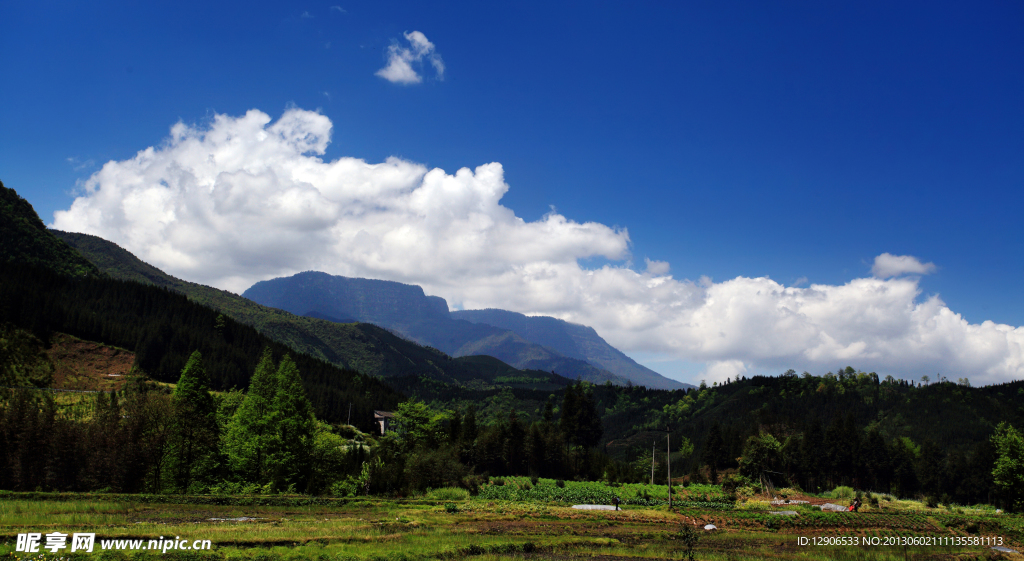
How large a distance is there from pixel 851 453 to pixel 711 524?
89184 mm

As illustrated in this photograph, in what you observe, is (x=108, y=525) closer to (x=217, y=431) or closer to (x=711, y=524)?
(x=217, y=431)

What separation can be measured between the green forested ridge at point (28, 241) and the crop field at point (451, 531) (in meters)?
175

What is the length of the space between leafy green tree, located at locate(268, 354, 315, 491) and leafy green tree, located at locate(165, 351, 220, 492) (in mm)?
7127

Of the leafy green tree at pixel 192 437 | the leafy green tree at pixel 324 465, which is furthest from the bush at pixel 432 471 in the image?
the leafy green tree at pixel 192 437

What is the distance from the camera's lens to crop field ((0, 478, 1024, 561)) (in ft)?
81.8

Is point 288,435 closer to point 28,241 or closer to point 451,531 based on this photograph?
point 451,531

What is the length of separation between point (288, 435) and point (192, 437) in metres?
8.97

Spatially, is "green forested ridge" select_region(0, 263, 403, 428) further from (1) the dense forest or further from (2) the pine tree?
(2) the pine tree

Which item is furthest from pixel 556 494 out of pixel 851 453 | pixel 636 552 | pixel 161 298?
pixel 161 298

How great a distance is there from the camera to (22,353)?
100125mm

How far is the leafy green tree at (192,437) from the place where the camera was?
53103 mm

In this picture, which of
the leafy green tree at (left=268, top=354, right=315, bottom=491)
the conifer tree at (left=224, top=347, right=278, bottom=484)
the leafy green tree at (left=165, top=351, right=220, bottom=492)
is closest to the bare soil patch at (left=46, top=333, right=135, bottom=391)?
the leafy green tree at (left=165, top=351, right=220, bottom=492)

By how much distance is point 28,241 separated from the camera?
568 feet

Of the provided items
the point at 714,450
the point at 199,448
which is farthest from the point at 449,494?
the point at 714,450
